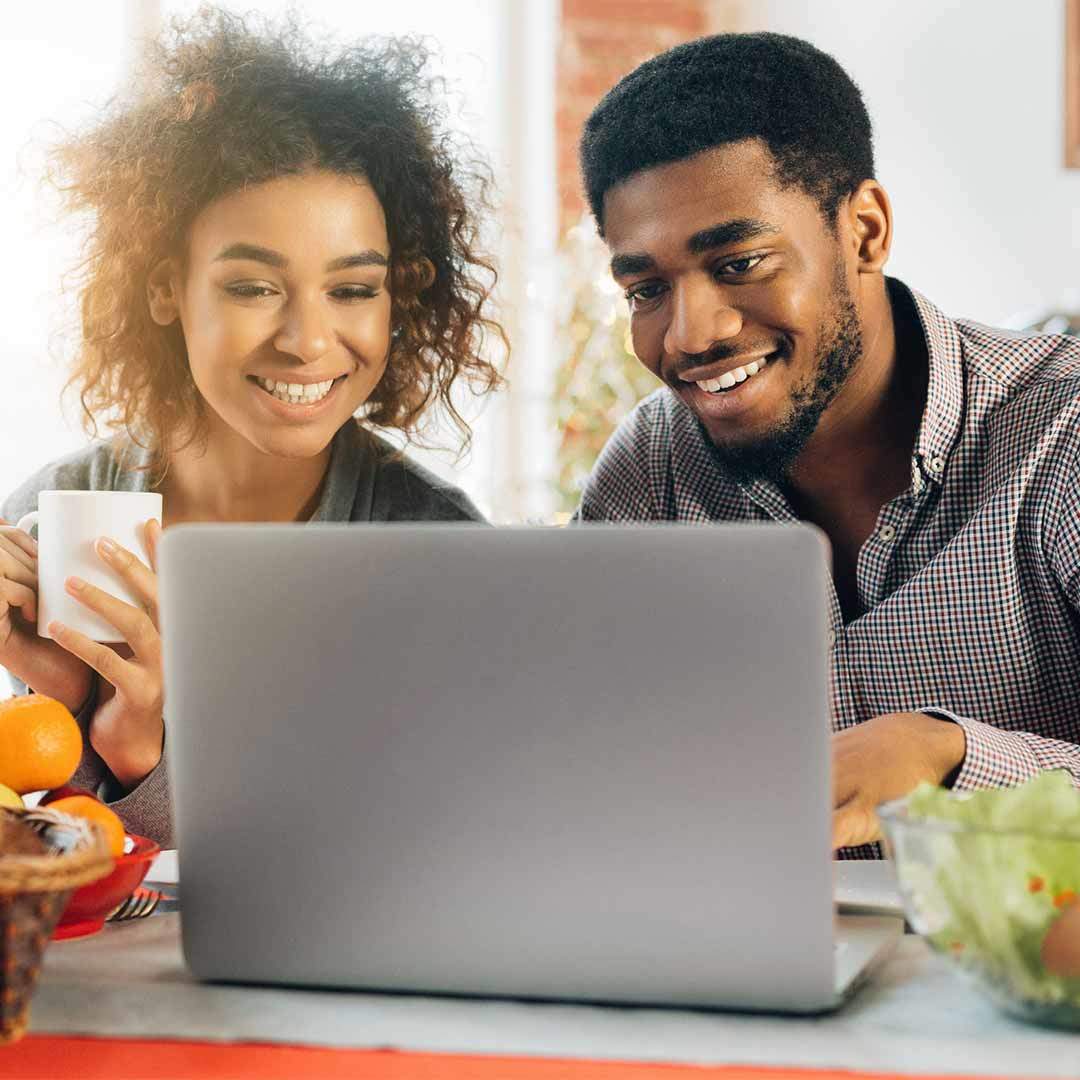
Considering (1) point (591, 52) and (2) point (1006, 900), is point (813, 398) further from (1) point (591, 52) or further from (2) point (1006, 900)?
(1) point (591, 52)

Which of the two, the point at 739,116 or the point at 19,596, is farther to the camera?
the point at 739,116

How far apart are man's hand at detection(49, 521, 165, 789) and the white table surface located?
36 cm

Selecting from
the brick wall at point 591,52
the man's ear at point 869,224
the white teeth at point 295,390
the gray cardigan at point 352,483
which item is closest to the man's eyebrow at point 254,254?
the white teeth at point 295,390

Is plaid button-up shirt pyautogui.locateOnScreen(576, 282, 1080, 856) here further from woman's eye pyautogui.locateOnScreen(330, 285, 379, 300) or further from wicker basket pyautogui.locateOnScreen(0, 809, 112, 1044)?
wicker basket pyautogui.locateOnScreen(0, 809, 112, 1044)

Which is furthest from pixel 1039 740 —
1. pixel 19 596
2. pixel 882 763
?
pixel 19 596

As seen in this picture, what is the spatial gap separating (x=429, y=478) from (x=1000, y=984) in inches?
44.5

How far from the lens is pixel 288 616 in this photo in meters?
0.69

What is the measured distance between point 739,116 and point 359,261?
1.44 feet

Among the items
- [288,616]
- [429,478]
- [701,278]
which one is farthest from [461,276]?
[288,616]

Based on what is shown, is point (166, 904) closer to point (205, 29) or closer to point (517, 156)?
point (205, 29)

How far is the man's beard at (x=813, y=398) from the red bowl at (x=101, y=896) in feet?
2.98

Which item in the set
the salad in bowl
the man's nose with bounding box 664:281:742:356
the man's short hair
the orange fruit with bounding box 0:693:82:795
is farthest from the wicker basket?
the man's short hair

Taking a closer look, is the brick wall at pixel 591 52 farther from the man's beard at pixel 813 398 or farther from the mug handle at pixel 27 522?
the mug handle at pixel 27 522

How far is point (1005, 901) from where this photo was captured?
616 millimetres
